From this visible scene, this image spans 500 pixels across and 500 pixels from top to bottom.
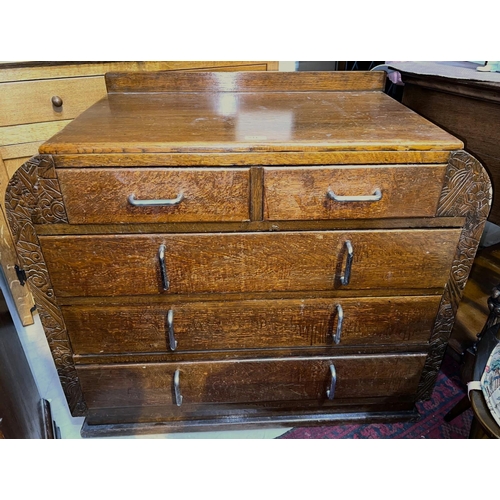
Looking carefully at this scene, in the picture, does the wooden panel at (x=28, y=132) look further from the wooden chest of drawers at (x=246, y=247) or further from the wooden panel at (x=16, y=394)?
the wooden panel at (x=16, y=394)

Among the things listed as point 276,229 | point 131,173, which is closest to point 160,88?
point 131,173

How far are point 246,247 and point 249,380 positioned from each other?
0.38 metres

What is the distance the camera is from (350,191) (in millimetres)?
851

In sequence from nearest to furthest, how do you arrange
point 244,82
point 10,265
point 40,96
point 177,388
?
point 177,388
point 244,82
point 40,96
point 10,265

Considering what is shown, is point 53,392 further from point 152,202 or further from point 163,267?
point 152,202

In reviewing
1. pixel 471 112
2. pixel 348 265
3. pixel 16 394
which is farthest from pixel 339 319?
pixel 16 394

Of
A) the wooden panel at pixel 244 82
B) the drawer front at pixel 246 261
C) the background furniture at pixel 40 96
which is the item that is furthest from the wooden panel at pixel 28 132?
the drawer front at pixel 246 261

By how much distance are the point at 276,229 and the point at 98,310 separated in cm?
44

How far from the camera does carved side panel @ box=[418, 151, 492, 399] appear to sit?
2.81 feet

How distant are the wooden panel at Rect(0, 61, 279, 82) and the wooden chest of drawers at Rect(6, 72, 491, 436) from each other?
25 centimetres

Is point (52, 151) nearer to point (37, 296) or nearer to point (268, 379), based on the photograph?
point (37, 296)

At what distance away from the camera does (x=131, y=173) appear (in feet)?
2.66

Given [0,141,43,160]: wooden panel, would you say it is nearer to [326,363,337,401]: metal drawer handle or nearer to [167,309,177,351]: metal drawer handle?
[167,309,177,351]: metal drawer handle

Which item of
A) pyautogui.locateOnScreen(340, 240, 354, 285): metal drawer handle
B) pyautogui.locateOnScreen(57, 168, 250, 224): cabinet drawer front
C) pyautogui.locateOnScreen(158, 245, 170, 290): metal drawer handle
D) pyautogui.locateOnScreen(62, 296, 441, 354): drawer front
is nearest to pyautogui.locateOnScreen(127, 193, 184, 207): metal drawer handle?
pyautogui.locateOnScreen(57, 168, 250, 224): cabinet drawer front
